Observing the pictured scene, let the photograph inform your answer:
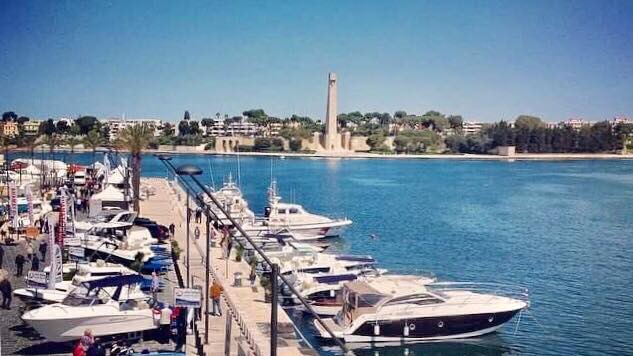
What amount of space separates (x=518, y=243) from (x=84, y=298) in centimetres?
3592

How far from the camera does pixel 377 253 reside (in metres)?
43.0

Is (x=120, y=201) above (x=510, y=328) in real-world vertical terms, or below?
above

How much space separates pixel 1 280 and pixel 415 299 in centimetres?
1339

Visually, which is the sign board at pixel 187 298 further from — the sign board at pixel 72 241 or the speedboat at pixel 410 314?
the sign board at pixel 72 241

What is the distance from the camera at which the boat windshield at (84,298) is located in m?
18.6

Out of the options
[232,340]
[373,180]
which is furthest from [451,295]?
[373,180]

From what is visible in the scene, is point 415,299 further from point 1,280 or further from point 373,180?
point 373,180

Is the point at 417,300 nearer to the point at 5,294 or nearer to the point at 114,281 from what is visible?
the point at 114,281

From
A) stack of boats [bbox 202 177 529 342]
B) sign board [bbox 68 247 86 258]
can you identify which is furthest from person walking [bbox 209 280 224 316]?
sign board [bbox 68 247 86 258]

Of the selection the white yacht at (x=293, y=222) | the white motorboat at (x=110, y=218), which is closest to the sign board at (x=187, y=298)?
the white motorboat at (x=110, y=218)

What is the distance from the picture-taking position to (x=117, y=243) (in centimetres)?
2977

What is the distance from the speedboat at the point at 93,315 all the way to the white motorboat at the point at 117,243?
8.15 metres

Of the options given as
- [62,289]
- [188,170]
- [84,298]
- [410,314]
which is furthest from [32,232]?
[188,170]

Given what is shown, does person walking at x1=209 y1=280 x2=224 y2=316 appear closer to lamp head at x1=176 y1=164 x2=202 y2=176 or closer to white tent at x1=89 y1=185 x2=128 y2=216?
lamp head at x1=176 y1=164 x2=202 y2=176
